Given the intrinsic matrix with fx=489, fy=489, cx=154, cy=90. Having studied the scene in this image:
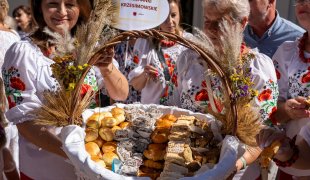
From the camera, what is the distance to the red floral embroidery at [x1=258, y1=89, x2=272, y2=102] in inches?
88.3

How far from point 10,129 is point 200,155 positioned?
1079 millimetres

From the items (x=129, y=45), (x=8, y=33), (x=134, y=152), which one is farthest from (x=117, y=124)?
(x=8, y=33)

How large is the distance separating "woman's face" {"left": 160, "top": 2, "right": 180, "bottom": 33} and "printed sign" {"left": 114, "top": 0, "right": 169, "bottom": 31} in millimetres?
406

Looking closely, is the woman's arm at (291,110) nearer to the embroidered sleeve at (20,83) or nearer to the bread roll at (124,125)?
the bread roll at (124,125)

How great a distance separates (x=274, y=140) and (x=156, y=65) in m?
1.80

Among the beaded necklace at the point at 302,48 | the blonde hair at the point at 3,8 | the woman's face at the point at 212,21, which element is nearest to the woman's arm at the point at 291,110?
the beaded necklace at the point at 302,48

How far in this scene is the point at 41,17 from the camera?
7.93ft

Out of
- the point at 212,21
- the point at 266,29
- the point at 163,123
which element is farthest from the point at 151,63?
the point at 163,123

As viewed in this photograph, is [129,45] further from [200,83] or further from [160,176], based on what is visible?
[160,176]

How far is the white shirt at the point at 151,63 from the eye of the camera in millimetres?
3371

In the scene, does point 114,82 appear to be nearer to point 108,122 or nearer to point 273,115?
point 108,122

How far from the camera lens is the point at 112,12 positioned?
199 cm

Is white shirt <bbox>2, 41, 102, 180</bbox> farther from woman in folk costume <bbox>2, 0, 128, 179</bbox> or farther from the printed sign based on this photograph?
the printed sign

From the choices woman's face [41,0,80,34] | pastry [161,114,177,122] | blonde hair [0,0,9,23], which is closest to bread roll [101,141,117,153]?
pastry [161,114,177,122]
